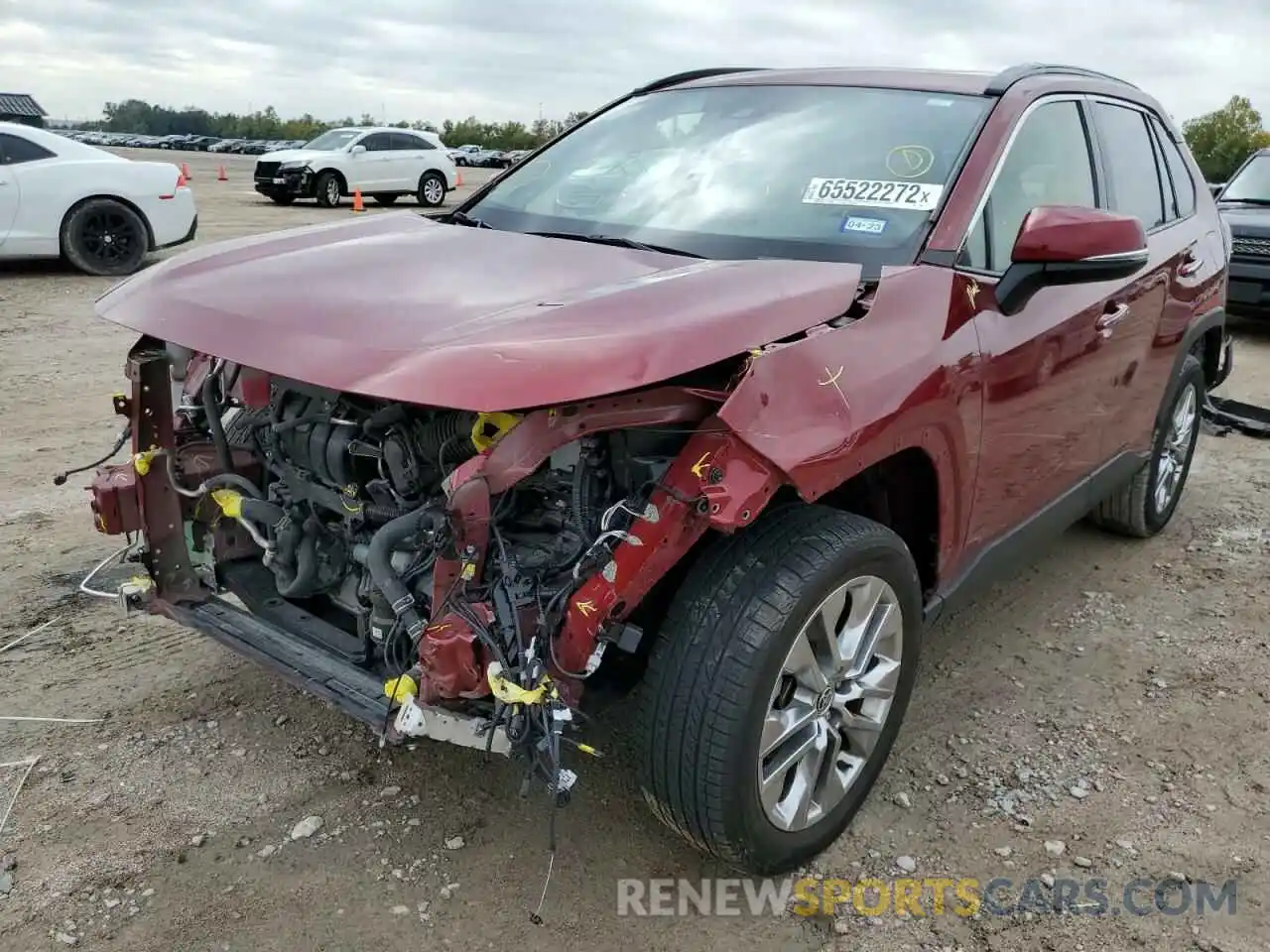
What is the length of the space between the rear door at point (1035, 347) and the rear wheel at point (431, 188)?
17.8m

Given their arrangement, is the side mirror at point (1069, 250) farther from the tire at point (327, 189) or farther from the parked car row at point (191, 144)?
the parked car row at point (191, 144)

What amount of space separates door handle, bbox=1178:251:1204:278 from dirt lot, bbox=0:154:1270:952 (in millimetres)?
1268

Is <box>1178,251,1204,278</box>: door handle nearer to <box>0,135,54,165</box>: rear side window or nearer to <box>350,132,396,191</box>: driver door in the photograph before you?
<box>0,135,54,165</box>: rear side window

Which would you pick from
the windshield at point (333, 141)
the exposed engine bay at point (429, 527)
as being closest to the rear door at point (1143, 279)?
the exposed engine bay at point (429, 527)

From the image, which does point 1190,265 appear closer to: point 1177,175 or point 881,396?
point 1177,175

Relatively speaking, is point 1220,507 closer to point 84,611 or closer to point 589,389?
point 589,389

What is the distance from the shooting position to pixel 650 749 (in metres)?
2.26

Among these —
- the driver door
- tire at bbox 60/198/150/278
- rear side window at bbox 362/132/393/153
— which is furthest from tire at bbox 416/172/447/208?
tire at bbox 60/198/150/278

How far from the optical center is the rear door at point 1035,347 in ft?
9.14

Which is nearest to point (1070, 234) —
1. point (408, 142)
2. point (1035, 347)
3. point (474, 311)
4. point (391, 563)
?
point (1035, 347)

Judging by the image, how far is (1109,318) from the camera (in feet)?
10.9

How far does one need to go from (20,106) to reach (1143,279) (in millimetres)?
12550

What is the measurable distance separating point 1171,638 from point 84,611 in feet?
12.7

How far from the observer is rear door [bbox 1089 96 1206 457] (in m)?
3.54
